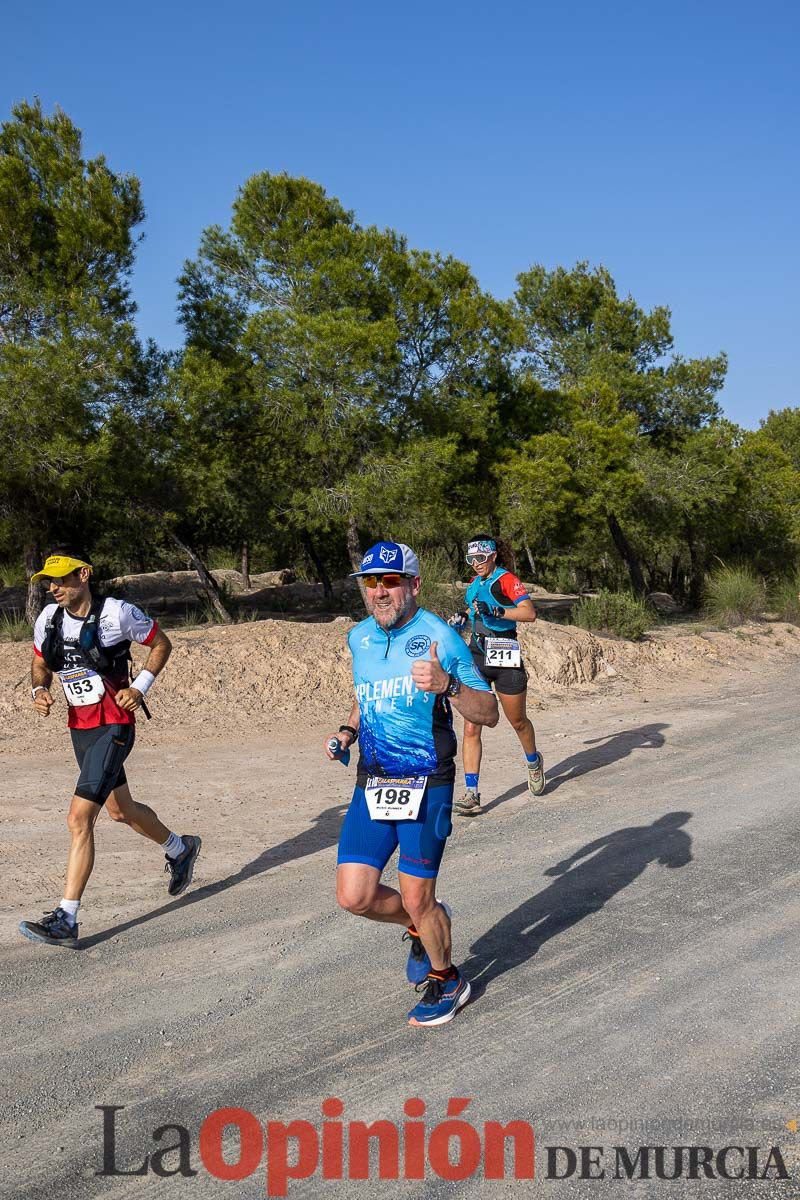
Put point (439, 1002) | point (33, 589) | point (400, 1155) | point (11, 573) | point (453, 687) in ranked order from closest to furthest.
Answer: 1. point (400, 1155)
2. point (453, 687)
3. point (439, 1002)
4. point (33, 589)
5. point (11, 573)

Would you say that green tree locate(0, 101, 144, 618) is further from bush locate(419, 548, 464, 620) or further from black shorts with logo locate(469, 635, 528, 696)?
black shorts with logo locate(469, 635, 528, 696)

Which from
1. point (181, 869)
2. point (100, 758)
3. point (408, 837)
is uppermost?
point (100, 758)

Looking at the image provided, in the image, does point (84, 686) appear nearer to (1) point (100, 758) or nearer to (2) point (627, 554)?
(1) point (100, 758)

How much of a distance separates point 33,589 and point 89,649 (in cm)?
1139

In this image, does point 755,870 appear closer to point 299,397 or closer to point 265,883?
point 265,883

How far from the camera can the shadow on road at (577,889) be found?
16.4 ft

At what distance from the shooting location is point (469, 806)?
7.98 metres

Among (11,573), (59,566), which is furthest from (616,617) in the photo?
(11,573)

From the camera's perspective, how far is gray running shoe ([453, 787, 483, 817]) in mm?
7980

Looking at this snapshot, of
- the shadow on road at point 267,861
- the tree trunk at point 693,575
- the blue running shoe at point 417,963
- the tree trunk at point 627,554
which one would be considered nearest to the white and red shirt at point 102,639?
the shadow on road at point 267,861

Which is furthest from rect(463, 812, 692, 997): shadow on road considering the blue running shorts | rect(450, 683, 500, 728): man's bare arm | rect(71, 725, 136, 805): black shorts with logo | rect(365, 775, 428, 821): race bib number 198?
rect(71, 725, 136, 805): black shorts with logo

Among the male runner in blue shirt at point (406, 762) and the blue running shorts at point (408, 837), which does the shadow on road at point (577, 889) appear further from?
the blue running shorts at point (408, 837)

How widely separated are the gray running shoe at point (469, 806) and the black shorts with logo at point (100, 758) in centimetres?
318

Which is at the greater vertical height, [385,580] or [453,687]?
[385,580]
